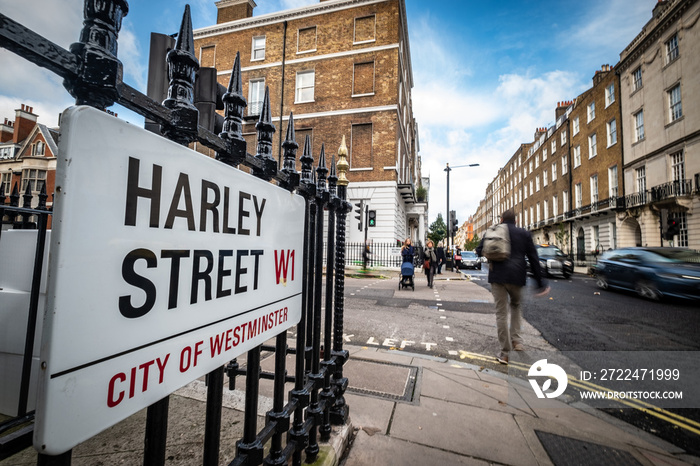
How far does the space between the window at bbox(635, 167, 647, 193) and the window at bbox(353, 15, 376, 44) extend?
19.7m

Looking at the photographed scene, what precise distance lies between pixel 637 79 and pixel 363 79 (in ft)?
62.6

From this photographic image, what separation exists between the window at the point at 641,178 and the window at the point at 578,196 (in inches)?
247

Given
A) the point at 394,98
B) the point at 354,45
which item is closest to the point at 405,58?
the point at 354,45

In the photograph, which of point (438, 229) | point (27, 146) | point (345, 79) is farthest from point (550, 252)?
point (438, 229)

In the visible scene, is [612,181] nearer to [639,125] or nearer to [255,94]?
[639,125]

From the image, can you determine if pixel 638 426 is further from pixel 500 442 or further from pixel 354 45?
pixel 354 45

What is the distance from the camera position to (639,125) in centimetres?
2027

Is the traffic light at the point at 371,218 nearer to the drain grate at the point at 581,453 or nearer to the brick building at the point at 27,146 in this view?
the drain grate at the point at 581,453

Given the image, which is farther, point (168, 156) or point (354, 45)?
point (354, 45)

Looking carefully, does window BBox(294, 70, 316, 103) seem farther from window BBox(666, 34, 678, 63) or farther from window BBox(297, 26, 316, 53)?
window BBox(666, 34, 678, 63)

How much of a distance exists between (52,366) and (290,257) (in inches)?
37.6

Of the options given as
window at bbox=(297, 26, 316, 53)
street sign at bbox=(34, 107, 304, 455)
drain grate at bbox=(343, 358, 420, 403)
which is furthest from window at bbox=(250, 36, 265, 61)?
street sign at bbox=(34, 107, 304, 455)

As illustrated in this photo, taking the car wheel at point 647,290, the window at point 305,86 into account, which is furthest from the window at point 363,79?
the car wheel at point 647,290

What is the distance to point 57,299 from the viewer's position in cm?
54
